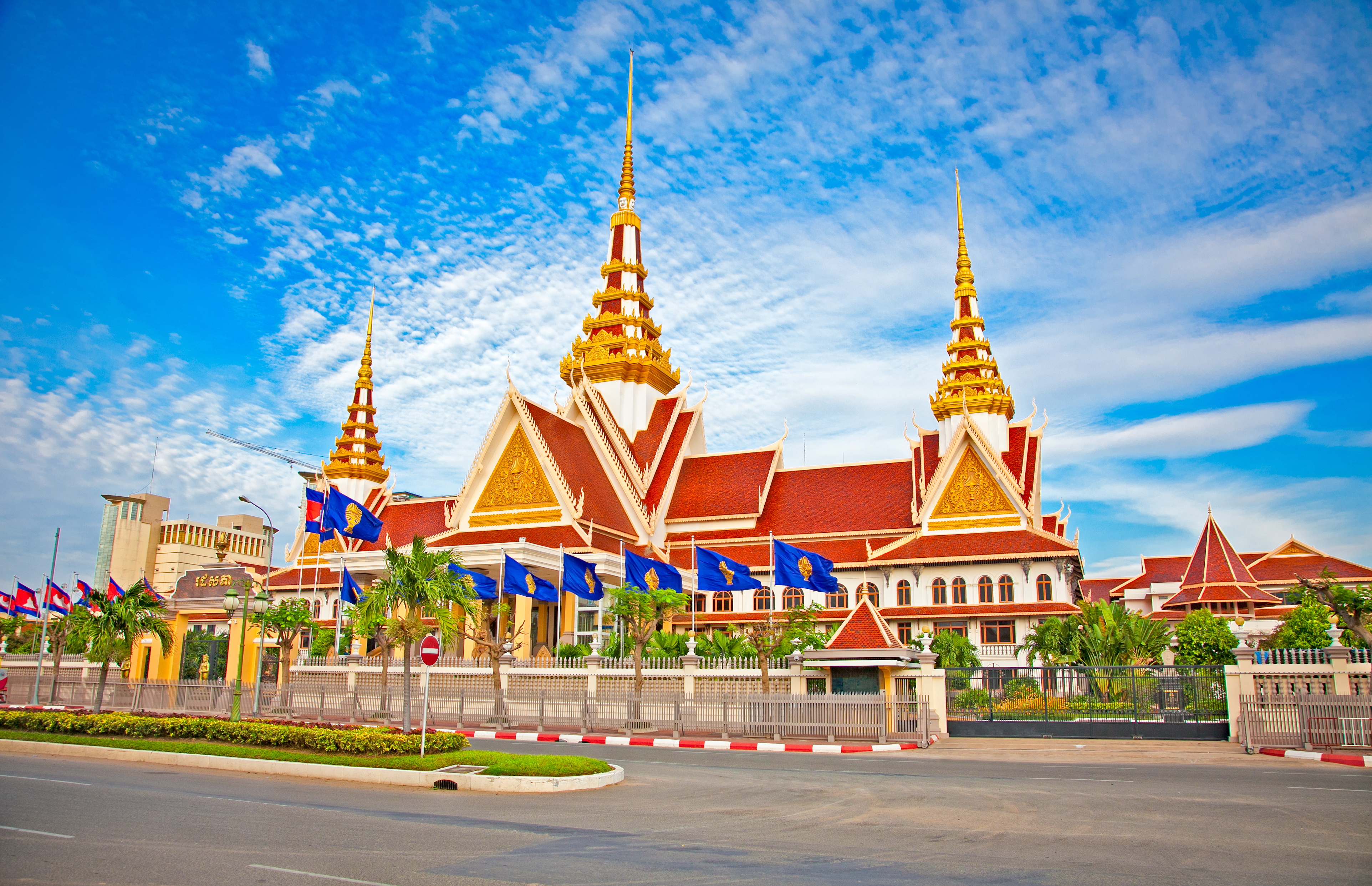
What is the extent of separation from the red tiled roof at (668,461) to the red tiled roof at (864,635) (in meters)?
17.4

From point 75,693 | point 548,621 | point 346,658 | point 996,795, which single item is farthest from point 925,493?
point 75,693

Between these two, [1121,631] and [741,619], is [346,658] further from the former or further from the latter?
[1121,631]

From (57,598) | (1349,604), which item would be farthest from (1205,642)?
(57,598)

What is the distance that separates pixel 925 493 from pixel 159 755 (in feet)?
94.8

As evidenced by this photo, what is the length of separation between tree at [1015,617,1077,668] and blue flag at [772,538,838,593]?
24.8 feet

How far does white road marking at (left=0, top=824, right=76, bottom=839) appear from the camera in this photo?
8117mm

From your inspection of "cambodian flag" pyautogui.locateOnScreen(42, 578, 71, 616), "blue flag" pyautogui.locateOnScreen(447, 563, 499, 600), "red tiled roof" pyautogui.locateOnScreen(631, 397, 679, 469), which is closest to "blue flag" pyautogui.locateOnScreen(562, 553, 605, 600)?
"blue flag" pyautogui.locateOnScreen(447, 563, 499, 600)

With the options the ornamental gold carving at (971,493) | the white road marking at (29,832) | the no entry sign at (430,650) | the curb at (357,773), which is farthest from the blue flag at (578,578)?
the white road marking at (29,832)

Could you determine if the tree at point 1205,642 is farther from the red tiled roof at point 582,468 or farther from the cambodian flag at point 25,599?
the cambodian flag at point 25,599

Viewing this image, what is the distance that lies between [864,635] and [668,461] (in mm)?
21367

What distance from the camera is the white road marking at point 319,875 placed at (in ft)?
21.5

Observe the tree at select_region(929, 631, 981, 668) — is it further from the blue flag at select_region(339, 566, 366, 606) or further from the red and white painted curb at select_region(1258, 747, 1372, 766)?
the blue flag at select_region(339, 566, 366, 606)

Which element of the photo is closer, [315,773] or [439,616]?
[315,773]

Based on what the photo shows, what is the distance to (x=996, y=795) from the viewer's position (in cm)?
1173
